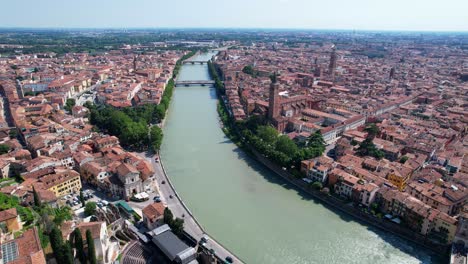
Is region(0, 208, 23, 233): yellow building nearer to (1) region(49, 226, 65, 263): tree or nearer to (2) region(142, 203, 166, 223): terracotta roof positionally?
(1) region(49, 226, 65, 263): tree

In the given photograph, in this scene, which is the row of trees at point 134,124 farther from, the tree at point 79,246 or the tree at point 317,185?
the tree at point 79,246

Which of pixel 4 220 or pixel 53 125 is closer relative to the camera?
pixel 4 220

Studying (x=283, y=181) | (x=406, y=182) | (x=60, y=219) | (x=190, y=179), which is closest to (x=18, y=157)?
(x=60, y=219)

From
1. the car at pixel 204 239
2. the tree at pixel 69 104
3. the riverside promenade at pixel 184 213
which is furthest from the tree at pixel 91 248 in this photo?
the tree at pixel 69 104

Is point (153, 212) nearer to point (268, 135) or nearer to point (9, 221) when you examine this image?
point (9, 221)

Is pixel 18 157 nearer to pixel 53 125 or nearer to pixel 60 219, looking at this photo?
pixel 53 125

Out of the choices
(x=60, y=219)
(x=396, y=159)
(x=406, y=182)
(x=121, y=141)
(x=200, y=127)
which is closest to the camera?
(x=60, y=219)

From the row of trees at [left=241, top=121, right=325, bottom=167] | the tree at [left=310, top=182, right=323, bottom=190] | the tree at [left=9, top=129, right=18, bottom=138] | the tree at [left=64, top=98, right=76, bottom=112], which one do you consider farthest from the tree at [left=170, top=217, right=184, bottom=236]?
the tree at [left=64, top=98, right=76, bottom=112]
